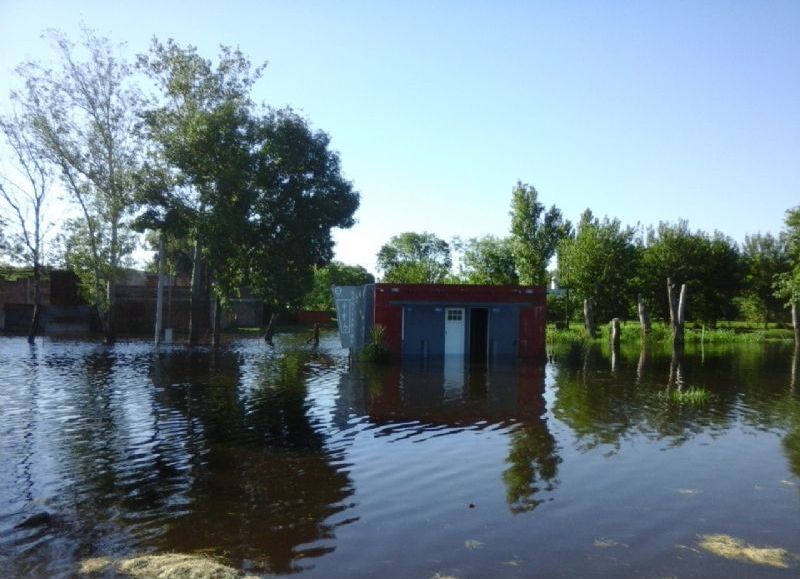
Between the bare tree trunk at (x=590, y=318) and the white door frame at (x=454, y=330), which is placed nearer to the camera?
the white door frame at (x=454, y=330)

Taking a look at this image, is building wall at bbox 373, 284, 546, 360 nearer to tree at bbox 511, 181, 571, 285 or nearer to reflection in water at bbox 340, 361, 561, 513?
reflection in water at bbox 340, 361, 561, 513

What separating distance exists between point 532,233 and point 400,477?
4388 cm

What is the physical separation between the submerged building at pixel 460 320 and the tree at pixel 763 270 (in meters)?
36.0

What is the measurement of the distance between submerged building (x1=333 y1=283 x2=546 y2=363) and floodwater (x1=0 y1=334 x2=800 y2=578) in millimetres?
9127

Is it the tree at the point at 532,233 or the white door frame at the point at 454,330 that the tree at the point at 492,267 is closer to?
the tree at the point at 532,233

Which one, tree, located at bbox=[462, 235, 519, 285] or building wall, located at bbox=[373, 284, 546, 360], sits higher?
tree, located at bbox=[462, 235, 519, 285]

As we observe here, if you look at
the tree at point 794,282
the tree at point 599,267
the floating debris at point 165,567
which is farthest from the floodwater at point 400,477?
the tree at point 599,267

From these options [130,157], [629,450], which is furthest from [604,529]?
[130,157]

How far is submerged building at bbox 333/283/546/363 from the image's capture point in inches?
1142

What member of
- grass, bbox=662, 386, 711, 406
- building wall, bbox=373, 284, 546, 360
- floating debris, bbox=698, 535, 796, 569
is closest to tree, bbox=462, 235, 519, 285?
building wall, bbox=373, 284, 546, 360

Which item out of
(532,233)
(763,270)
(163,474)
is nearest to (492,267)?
(532,233)

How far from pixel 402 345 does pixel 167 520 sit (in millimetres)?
21612

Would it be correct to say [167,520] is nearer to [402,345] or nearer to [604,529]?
Result: [604,529]

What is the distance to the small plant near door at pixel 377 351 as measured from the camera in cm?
2695
